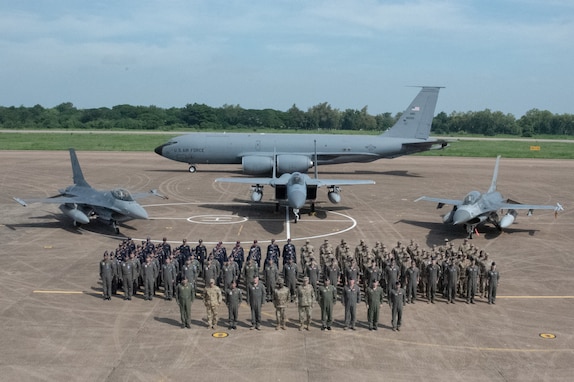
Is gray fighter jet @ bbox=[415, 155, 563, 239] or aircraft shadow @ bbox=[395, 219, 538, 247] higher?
gray fighter jet @ bbox=[415, 155, 563, 239]

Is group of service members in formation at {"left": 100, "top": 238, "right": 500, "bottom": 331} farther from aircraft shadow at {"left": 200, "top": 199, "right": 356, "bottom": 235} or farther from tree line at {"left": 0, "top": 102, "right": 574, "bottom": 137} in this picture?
tree line at {"left": 0, "top": 102, "right": 574, "bottom": 137}

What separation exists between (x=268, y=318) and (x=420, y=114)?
34891mm

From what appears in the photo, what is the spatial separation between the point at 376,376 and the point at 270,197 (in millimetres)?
23344

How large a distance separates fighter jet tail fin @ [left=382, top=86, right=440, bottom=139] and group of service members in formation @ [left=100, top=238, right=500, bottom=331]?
29812mm

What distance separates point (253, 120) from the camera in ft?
534

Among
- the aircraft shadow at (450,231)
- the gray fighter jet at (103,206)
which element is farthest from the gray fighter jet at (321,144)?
the gray fighter jet at (103,206)

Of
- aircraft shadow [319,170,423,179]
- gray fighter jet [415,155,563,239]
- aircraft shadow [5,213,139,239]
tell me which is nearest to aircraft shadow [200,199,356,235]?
aircraft shadow [5,213,139,239]

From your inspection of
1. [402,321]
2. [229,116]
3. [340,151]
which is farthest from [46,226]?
[229,116]

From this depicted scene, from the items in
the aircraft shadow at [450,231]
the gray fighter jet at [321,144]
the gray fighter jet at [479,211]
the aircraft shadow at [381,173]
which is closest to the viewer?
the gray fighter jet at [479,211]

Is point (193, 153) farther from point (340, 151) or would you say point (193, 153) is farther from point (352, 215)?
point (352, 215)

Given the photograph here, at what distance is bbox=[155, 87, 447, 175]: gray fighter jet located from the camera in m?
43.2

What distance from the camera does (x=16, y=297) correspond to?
15.2m

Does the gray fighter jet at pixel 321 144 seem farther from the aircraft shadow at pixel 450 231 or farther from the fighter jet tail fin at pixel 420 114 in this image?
the aircraft shadow at pixel 450 231

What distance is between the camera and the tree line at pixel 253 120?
142750 mm
